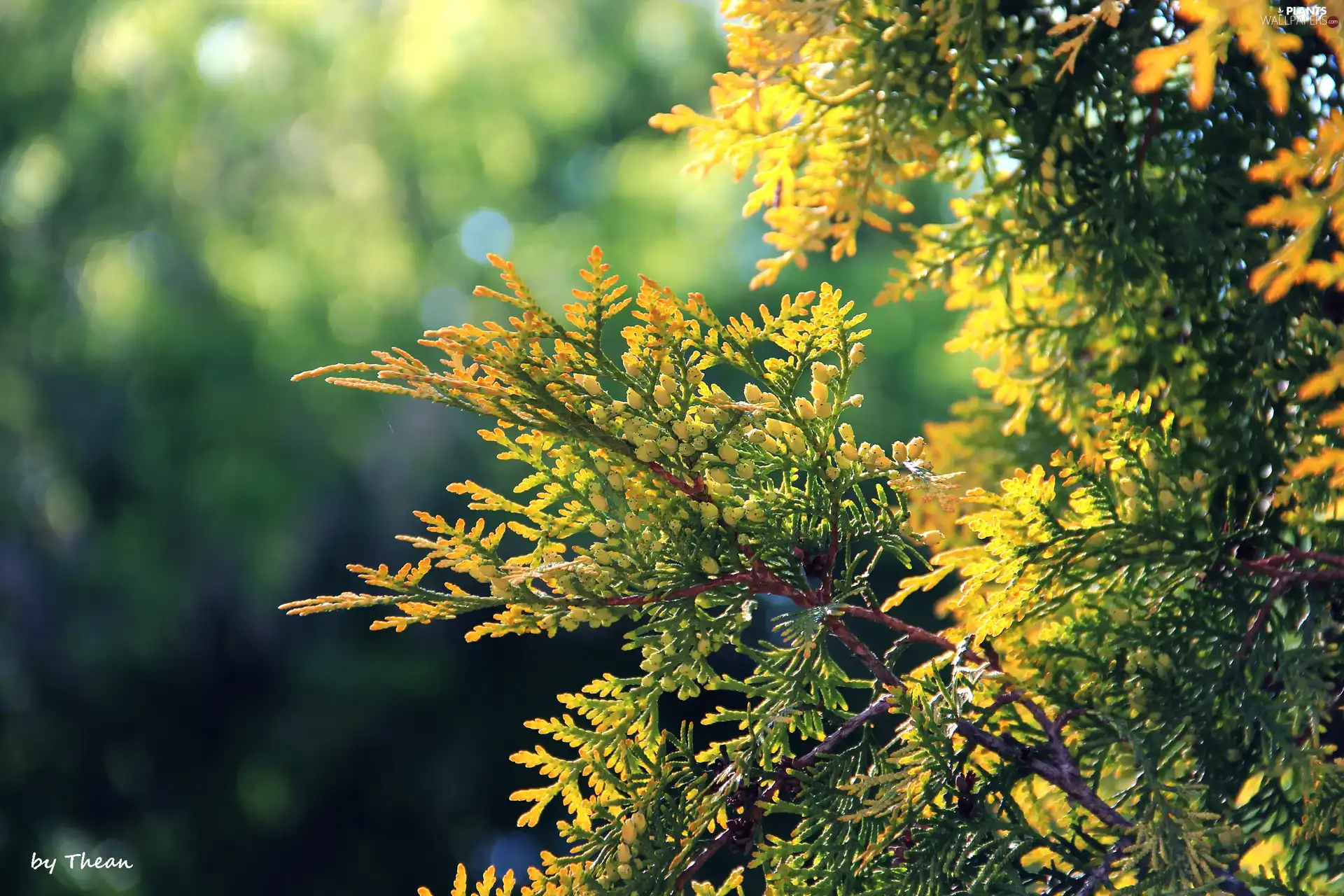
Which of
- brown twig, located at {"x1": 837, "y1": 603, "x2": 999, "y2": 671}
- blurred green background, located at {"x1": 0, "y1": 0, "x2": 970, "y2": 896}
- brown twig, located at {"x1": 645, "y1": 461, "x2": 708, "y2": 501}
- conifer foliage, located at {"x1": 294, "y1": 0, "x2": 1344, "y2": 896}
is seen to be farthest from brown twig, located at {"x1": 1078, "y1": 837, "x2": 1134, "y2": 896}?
blurred green background, located at {"x1": 0, "y1": 0, "x2": 970, "y2": 896}

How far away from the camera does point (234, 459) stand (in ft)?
38.1

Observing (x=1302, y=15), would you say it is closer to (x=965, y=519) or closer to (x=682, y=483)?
(x=965, y=519)

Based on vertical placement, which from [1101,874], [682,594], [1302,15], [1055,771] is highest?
[1302,15]

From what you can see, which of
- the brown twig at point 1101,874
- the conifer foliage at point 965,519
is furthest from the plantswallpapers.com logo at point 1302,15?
the brown twig at point 1101,874

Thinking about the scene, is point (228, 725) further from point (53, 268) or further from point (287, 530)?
point (53, 268)

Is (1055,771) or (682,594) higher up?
(682,594)

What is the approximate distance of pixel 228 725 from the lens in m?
12.1

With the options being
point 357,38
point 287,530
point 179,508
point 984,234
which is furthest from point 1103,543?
point 357,38

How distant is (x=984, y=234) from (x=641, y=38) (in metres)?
15.1

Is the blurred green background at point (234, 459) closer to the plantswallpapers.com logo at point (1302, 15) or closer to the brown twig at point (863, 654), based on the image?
the plantswallpapers.com logo at point (1302, 15)

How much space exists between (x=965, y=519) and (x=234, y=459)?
11.0 metres

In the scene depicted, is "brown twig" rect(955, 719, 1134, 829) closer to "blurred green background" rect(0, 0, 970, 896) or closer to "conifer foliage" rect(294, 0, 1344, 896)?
"conifer foliage" rect(294, 0, 1344, 896)

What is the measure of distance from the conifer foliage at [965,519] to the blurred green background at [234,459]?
29.2 ft

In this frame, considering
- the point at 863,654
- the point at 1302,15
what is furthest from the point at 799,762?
the point at 1302,15
